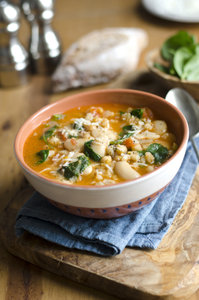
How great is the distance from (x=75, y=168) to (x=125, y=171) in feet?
0.78

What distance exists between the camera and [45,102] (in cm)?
329

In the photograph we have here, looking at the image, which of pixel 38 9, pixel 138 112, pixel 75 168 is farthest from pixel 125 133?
pixel 38 9

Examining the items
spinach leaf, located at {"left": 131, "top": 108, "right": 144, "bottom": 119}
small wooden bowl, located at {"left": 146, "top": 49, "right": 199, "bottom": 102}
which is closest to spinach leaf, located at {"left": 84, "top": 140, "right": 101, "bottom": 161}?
spinach leaf, located at {"left": 131, "top": 108, "right": 144, "bottom": 119}

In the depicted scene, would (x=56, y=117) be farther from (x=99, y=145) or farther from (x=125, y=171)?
(x=125, y=171)

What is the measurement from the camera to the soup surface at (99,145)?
179 centimetres

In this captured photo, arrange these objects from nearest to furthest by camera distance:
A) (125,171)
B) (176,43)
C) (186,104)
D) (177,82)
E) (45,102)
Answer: (125,171)
(186,104)
(177,82)
(176,43)
(45,102)

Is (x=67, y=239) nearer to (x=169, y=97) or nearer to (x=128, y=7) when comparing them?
(x=169, y=97)

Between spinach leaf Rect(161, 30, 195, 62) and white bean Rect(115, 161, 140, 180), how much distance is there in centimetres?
150

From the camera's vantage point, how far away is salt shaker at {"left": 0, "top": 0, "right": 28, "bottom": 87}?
11.0 feet

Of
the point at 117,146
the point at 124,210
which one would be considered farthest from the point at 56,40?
the point at 124,210

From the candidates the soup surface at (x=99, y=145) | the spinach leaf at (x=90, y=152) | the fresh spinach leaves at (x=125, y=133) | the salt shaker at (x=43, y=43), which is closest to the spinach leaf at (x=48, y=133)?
the soup surface at (x=99, y=145)

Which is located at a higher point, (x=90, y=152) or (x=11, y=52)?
(x=90, y=152)

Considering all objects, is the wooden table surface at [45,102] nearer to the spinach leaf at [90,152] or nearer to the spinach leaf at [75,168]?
the spinach leaf at [75,168]

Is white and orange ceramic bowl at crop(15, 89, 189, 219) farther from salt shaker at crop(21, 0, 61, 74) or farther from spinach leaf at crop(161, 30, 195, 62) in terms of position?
salt shaker at crop(21, 0, 61, 74)
